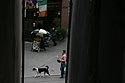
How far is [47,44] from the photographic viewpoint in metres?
13.4

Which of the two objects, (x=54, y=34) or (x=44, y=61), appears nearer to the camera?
(x=44, y=61)

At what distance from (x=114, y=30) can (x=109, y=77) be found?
2.32 ft

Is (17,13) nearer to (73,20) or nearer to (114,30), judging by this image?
(73,20)

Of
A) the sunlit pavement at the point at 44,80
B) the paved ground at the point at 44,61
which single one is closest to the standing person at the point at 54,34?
the paved ground at the point at 44,61

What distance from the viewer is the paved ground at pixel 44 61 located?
9664 mm

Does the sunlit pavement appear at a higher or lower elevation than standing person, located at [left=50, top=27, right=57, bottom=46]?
lower

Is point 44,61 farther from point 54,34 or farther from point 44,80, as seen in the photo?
point 54,34

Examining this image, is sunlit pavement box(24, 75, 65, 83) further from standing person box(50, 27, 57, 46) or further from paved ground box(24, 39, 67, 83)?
standing person box(50, 27, 57, 46)

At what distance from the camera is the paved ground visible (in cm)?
966

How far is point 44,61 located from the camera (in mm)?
11742

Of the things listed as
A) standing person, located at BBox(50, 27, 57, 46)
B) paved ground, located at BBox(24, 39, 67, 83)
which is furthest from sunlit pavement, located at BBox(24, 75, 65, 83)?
standing person, located at BBox(50, 27, 57, 46)

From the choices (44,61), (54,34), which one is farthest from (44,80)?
(54,34)
